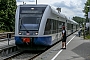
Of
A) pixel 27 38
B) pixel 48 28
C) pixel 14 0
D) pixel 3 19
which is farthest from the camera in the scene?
pixel 14 0

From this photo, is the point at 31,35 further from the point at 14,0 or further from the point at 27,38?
the point at 14,0

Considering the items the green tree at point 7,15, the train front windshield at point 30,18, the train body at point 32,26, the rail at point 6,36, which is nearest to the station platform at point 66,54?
the train body at point 32,26

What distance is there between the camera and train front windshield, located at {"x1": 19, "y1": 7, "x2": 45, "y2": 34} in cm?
1775

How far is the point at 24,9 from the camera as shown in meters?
18.6

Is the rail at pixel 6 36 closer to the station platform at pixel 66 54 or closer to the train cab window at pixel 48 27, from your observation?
the train cab window at pixel 48 27

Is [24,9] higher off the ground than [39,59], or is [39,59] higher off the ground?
[24,9]

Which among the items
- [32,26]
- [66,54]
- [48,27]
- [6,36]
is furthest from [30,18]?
[6,36]

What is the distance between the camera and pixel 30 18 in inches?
715

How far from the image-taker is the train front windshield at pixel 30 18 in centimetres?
1775

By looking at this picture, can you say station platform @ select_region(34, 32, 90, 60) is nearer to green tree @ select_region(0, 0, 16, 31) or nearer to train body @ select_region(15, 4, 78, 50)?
train body @ select_region(15, 4, 78, 50)

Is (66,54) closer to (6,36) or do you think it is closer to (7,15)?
(6,36)

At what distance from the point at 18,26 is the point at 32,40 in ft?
4.66

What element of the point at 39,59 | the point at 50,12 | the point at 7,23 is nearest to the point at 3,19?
the point at 7,23

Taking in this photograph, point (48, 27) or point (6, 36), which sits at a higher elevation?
point (48, 27)
